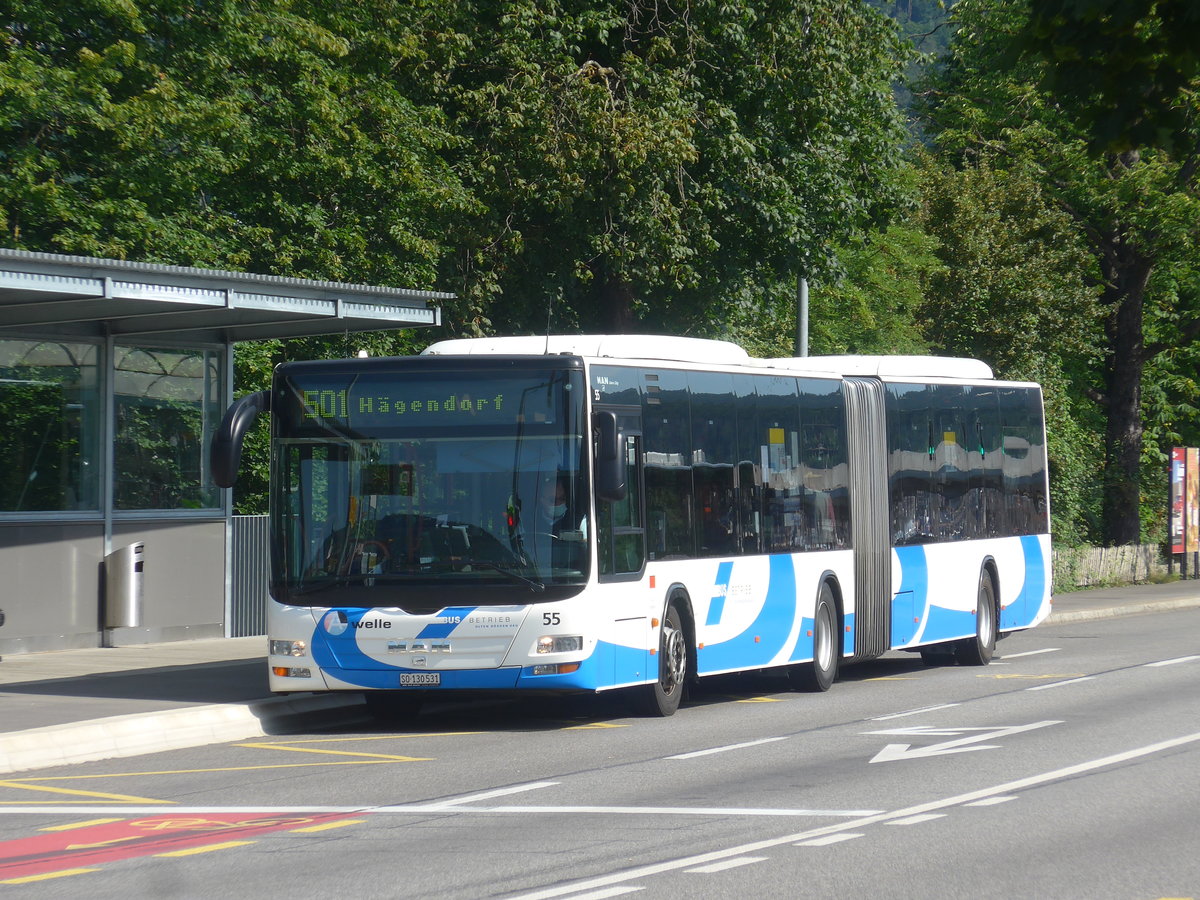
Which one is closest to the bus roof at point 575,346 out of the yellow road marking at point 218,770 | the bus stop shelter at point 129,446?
the bus stop shelter at point 129,446

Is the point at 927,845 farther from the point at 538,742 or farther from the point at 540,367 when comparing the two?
the point at 540,367

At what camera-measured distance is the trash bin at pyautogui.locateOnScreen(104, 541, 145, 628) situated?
20203 mm

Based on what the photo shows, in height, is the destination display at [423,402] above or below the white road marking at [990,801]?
above

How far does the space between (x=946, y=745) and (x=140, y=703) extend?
659 centimetres

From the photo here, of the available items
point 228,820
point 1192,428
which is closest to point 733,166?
point 228,820

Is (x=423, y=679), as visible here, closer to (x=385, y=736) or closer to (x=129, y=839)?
(x=385, y=736)

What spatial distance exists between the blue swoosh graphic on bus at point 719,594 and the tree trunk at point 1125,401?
28728mm

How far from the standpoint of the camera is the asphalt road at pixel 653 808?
7.77 metres

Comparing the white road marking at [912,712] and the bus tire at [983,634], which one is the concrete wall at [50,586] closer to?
the white road marking at [912,712]

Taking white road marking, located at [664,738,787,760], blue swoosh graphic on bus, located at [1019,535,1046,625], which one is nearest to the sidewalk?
white road marking, located at [664,738,787,760]

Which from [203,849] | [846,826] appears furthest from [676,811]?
[203,849]

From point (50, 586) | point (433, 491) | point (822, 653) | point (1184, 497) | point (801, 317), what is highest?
point (801, 317)

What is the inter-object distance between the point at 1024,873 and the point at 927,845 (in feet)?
2.44

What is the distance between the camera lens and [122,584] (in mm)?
20250
